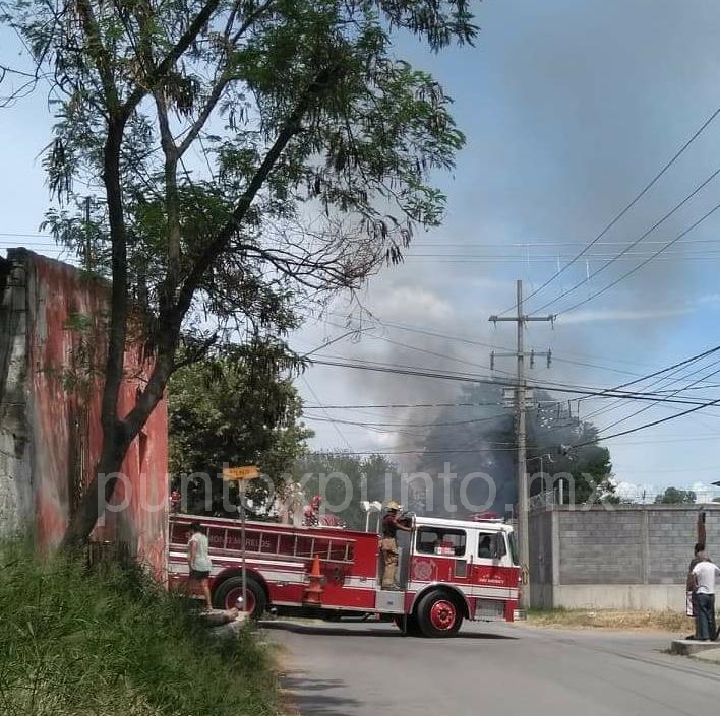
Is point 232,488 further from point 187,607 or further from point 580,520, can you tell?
point 187,607

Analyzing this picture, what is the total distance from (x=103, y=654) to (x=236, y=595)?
12565 mm

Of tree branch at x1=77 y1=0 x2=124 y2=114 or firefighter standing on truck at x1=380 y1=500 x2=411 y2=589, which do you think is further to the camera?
firefighter standing on truck at x1=380 y1=500 x2=411 y2=589

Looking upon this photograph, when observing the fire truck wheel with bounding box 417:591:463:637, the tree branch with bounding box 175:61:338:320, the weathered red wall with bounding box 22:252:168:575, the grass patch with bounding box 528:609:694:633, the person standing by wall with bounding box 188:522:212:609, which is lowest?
the grass patch with bounding box 528:609:694:633

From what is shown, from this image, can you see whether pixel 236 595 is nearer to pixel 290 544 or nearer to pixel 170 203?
pixel 290 544

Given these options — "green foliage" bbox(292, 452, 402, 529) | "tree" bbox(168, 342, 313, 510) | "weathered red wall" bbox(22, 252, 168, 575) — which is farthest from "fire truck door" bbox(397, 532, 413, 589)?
"green foliage" bbox(292, 452, 402, 529)

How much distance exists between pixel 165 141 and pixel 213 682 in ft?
17.0

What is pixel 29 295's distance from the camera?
37.8ft

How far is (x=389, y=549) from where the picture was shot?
20.1 metres

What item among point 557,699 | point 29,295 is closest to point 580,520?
point 557,699

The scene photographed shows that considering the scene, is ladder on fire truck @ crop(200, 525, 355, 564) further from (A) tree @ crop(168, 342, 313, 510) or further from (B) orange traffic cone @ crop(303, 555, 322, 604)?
(A) tree @ crop(168, 342, 313, 510)

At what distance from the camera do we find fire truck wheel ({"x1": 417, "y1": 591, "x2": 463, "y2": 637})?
19922mm

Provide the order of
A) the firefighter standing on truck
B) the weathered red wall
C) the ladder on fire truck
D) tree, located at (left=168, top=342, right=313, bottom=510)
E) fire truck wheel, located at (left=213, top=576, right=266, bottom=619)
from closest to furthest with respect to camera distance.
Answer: the weathered red wall
fire truck wheel, located at (left=213, top=576, right=266, bottom=619)
the ladder on fire truck
the firefighter standing on truck
tree, located at (left=168, top=342, right=313, bottom=510)

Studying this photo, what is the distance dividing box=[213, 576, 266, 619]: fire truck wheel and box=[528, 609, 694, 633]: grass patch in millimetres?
9632

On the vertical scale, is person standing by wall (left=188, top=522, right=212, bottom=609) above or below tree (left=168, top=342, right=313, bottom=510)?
below
